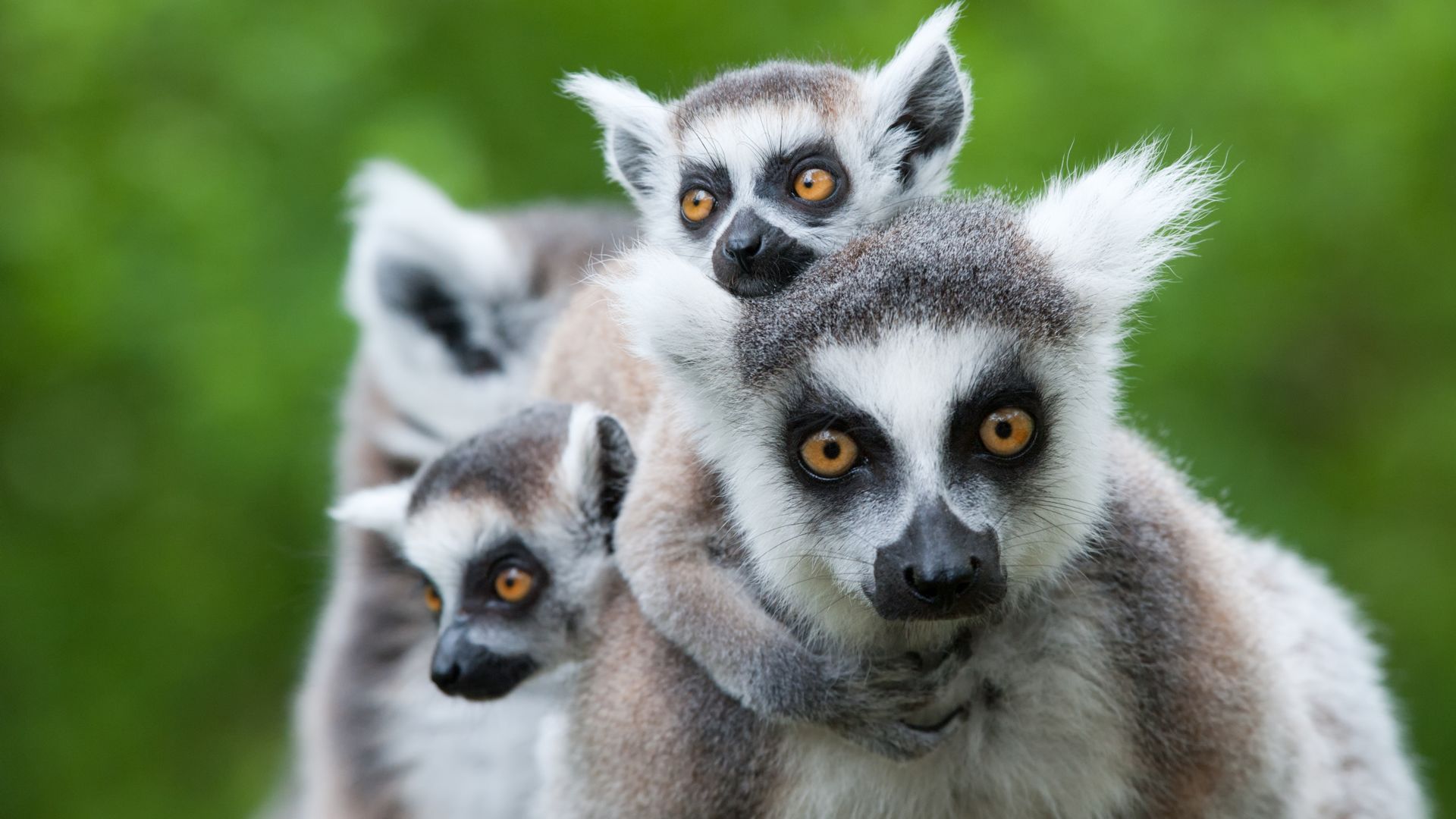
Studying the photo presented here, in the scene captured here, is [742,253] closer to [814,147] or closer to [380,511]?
[814,147]

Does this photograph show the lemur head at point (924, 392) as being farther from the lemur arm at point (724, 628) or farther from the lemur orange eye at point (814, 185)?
the lemur orange eye at point (814, 185)

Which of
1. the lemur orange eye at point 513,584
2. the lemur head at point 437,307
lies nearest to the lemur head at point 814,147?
the lemur orange eye at point 513,584

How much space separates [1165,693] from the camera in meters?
2.88

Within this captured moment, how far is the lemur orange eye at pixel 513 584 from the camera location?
133 inches

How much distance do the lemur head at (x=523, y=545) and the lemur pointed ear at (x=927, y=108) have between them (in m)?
0.92

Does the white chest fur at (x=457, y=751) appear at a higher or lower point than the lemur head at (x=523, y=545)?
lower

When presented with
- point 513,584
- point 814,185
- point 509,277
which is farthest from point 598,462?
point 509,277

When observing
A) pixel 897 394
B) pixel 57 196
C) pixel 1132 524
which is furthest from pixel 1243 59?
pixel 57 196

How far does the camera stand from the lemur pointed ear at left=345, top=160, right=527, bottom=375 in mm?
5176

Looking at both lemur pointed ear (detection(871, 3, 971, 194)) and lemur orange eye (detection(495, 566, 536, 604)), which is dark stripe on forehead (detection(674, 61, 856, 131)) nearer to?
lemur pointed ear (detection(871, 3, 971, 194))

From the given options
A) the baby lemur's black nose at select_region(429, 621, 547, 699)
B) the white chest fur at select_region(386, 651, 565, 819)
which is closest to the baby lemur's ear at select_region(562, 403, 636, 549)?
the baby lemur's black nose at select_region(429, 621, 547, 699)

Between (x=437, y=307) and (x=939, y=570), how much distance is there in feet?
10.8

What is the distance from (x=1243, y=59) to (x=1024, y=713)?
146 inches

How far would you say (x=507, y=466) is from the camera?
11.3 feet
